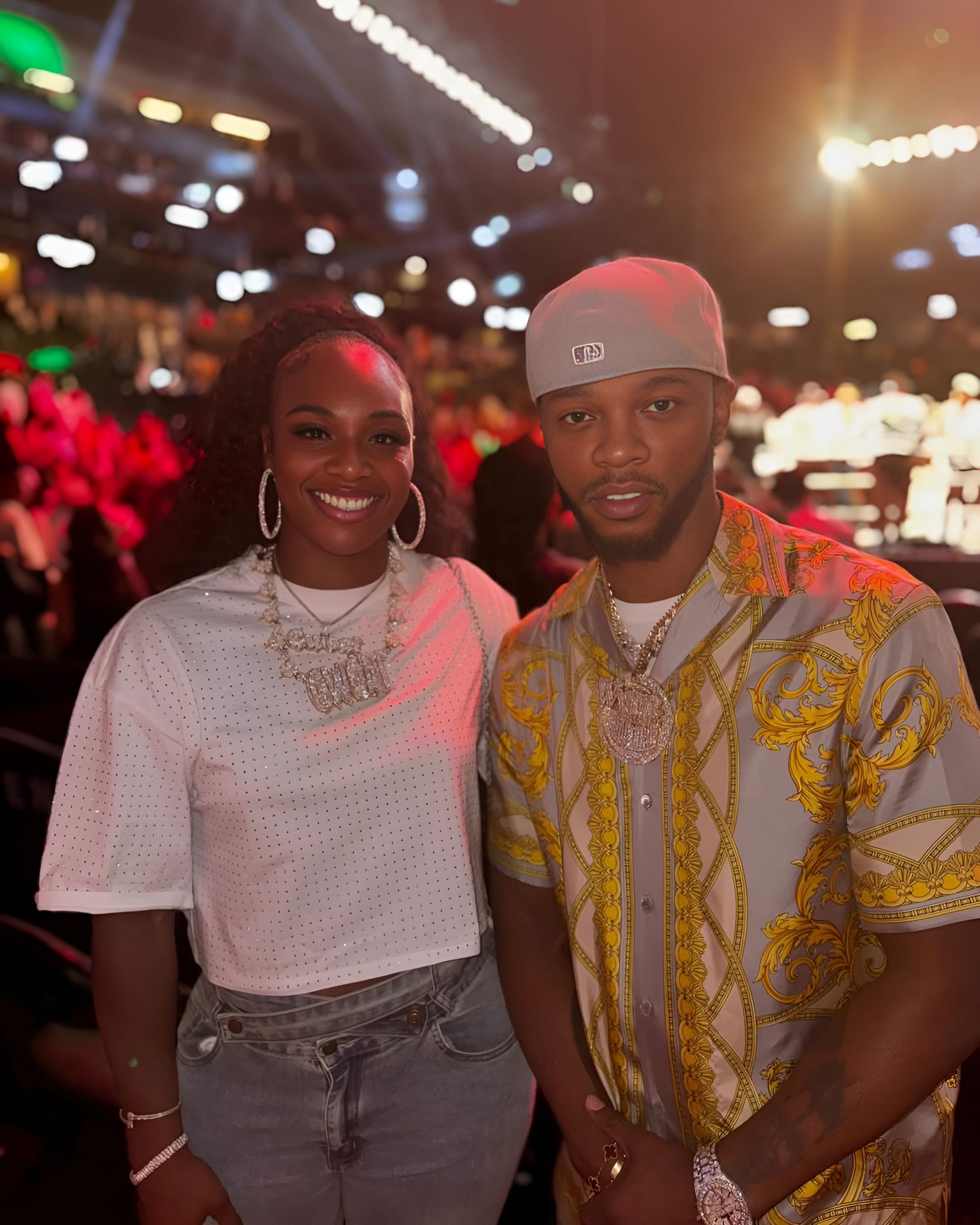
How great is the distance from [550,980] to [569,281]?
1.11 meters

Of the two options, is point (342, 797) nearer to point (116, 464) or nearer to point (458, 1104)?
point (458, 1104)

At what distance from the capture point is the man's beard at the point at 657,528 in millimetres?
1493

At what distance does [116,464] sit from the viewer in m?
6.39

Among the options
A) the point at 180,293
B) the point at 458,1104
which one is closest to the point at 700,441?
the point at 458,1104

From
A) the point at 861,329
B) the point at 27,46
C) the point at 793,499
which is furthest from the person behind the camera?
the point at 861,329

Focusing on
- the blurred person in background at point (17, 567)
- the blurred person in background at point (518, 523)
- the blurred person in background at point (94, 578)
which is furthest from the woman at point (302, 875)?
the blurred person in background at point (17, 567)

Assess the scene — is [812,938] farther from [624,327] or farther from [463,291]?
[463,291]

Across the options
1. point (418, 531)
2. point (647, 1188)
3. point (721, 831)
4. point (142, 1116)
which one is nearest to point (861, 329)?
point (418, 531)

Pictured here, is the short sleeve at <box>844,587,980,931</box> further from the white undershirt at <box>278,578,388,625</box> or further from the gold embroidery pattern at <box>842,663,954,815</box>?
the white undershirt at <box>278,578,388,625</box>

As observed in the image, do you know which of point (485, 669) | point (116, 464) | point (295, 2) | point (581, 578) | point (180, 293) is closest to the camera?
point (581, 578)

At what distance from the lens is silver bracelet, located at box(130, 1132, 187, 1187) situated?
154 cm

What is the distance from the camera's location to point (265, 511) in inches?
72.3

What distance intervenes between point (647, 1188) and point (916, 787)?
664 mm

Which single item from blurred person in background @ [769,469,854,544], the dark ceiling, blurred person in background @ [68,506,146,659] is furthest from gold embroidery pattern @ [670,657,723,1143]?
the dark ceiling
